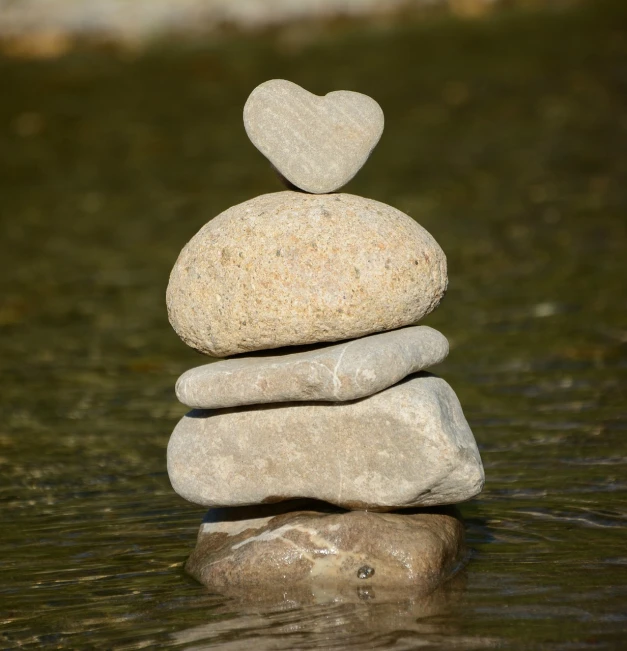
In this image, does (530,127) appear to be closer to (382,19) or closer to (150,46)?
(382,19)

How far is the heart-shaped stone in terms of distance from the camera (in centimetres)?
610

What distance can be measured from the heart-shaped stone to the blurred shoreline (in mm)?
16667

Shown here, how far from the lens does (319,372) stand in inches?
224

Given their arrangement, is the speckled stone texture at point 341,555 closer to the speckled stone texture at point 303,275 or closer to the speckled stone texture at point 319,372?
the speckled stone texture at point 319,372

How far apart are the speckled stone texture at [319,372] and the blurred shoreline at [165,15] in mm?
17109

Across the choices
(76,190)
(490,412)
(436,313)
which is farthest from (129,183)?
(490,412)

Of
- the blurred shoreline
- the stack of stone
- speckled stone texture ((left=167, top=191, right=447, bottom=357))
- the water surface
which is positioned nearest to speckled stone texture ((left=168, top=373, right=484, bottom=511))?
the stack of stone

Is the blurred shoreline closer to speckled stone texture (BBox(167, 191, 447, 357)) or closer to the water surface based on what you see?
the water surface

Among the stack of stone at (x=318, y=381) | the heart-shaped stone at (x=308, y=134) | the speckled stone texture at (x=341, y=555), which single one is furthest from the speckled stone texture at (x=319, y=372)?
the heart-shaped stone at (x=308, y=134)

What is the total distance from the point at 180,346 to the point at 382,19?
43.4ft

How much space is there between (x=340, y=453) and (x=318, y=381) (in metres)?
0.41

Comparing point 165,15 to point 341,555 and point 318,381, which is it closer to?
point 318,381

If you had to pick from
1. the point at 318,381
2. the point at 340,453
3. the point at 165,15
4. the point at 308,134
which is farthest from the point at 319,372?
the point at 165,15

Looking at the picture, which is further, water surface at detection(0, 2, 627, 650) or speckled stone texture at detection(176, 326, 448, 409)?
speckled stone texture at detection(176, 326, 448, 409)
